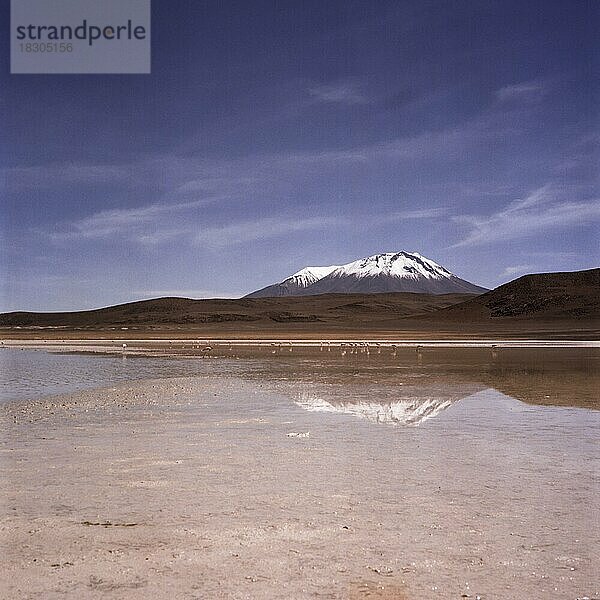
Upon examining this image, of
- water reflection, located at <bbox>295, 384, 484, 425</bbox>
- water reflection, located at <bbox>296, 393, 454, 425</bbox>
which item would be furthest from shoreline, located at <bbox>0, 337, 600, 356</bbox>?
water reflection, located at <bbox>296, 393, 454, 425</bbox>

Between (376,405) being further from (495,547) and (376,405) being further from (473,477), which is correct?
(495,547)

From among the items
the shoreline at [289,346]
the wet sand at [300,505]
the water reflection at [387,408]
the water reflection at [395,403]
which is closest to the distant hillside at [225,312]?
the shoreline at [289,346]

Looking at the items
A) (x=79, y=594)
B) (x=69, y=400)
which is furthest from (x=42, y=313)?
(x=79, y=594)

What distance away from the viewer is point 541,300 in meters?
94.5

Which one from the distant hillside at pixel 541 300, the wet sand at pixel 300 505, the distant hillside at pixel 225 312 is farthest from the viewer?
the distant hillside at pixel 225 312

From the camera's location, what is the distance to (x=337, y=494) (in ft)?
22.6

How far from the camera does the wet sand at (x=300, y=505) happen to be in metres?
4.76

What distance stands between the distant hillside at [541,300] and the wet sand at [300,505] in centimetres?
7577

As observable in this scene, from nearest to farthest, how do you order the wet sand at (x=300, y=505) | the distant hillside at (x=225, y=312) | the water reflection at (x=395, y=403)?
1. the wet sand at (x=300, y=505)
2. the water reflection at (x=395, y=403)
3. the distant hillside at (x=225, y=312)

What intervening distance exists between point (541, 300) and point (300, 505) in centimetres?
9479

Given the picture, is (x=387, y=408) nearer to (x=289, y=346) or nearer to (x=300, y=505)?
(x=300, y=505)

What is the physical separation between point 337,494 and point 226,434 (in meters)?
3.71

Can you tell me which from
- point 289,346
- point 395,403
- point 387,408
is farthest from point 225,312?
point 387,408

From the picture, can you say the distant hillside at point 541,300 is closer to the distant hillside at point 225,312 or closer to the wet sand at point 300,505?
the distant hillside at point 225,312
